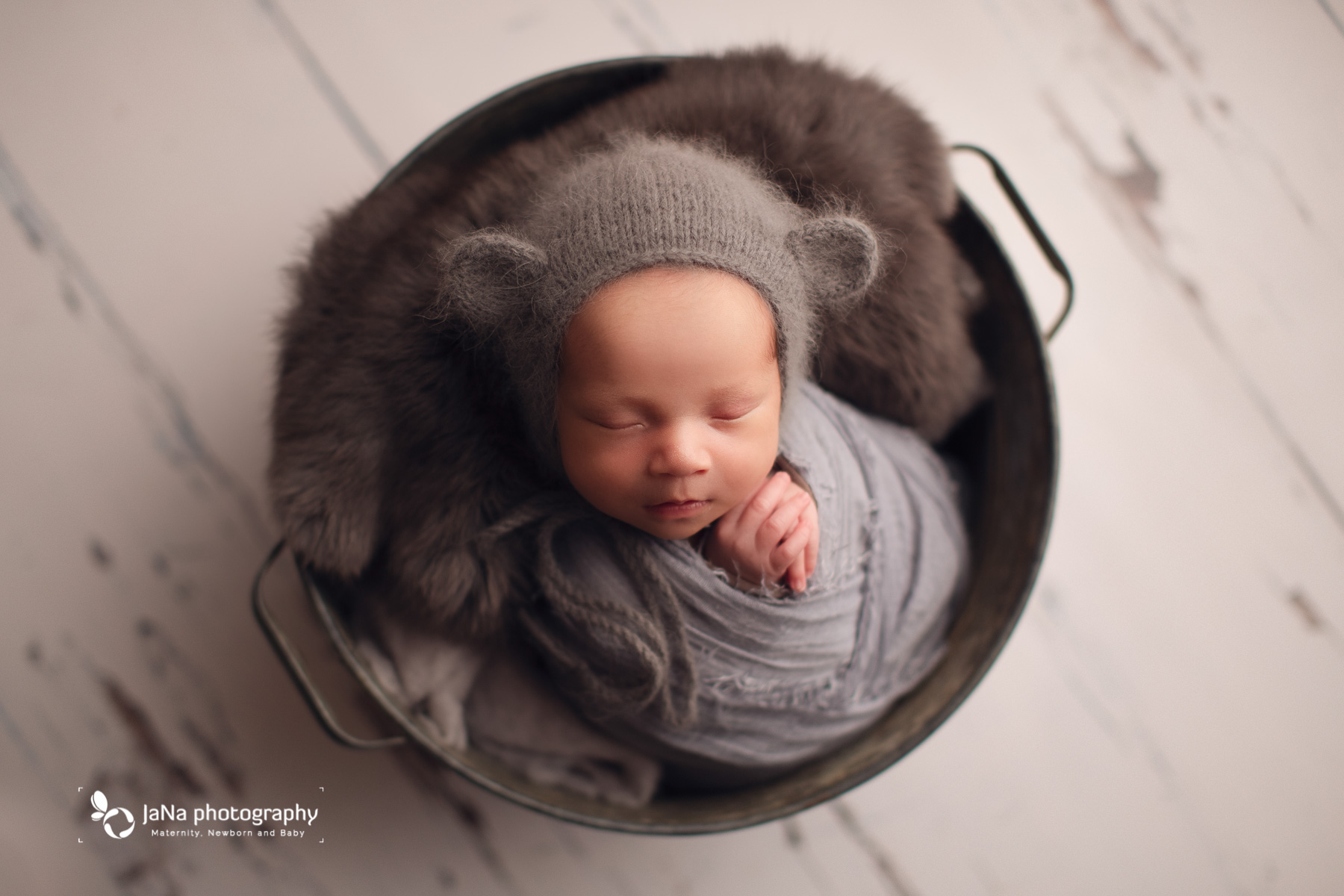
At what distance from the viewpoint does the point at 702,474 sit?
62cm

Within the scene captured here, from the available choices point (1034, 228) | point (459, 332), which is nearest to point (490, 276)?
point (459, 332)

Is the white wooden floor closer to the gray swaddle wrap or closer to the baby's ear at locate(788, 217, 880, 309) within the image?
the gray swaddle wrap

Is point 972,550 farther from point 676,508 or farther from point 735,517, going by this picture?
point 676,508

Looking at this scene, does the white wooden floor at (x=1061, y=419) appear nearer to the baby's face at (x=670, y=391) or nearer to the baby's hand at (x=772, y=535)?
the baby's hand at (x=772, y=535)

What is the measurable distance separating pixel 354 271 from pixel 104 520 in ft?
1.89

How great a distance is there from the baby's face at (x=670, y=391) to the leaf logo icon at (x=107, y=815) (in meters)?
0.86

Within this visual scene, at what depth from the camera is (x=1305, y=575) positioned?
45.1 inches

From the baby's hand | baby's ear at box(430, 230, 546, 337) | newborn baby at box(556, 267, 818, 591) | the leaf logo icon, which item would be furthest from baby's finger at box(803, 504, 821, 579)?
the leaf logo icon

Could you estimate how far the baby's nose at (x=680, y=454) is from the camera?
1.92 feet

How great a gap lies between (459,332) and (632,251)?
0.23 metres

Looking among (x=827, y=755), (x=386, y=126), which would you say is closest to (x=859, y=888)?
(x=827, y=755)

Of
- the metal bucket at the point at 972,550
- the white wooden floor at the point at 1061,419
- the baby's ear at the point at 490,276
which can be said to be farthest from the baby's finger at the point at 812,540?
the white wooden floor at the point at 1061,419

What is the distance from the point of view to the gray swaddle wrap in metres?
0.77

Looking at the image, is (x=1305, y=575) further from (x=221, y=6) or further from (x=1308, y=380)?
(x=221, y=6)
